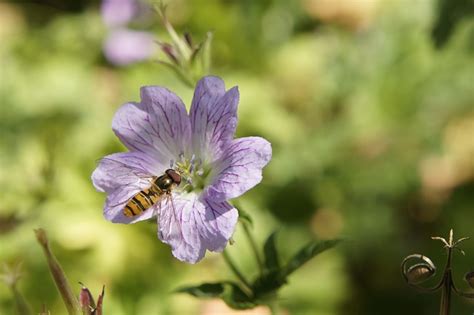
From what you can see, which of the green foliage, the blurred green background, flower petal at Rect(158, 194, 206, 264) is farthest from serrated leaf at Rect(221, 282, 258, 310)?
the blurred green background

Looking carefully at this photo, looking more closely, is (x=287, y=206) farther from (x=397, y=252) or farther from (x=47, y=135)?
(x=47, y=135)

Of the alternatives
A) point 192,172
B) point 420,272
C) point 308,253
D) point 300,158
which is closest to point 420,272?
point 420,272

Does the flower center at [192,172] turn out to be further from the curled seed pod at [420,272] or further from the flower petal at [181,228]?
the curled seed pod at [420,272]

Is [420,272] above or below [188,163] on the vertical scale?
below

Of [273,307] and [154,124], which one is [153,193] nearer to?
[154,124]

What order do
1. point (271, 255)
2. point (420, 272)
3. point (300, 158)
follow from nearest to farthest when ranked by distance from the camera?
1. point (420, 272)
2. point (271, 255)
3. point (300, 158)

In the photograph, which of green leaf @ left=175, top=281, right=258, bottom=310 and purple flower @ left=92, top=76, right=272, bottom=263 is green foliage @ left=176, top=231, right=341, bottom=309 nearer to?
green leaf @ left=175, top=281, right=258, bottom=310

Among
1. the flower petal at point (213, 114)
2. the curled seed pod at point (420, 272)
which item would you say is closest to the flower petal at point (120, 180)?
the flower petal at point (213, 114)
